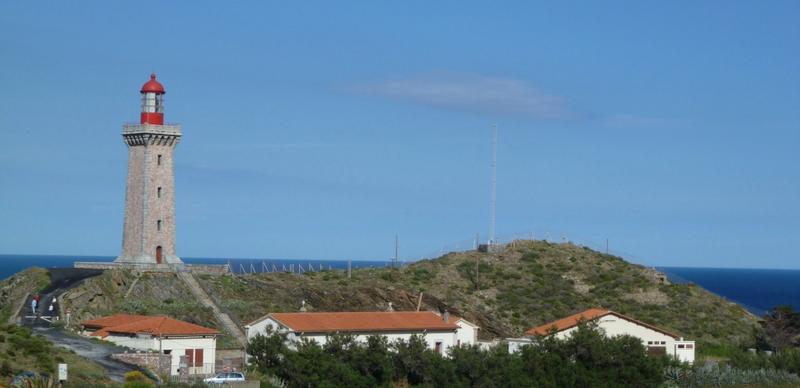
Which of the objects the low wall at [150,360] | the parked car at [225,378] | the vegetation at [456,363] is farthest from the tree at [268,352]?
the low wall at [150,360]

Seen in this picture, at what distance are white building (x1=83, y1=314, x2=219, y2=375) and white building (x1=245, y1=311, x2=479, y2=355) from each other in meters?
3.85

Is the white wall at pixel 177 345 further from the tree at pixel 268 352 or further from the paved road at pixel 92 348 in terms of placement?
the tree at pixel 268 352

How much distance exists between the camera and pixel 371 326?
7050 centimetres

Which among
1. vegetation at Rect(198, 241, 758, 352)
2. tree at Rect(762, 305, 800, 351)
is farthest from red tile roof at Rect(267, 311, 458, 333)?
tree at Rect(762, 305, 800, 351)

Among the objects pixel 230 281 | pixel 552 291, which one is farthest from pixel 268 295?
pixel 552 291

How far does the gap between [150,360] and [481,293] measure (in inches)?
1903

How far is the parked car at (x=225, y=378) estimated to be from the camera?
5566 centimetres

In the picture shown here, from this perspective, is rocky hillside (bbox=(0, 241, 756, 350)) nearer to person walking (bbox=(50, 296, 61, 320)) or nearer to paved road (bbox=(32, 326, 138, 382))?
person walking (bbox=(50, 296, 61, 320))

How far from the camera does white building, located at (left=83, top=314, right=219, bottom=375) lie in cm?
6162

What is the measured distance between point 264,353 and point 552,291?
49.4 m

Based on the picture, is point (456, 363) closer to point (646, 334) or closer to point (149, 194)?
point (646, 334)

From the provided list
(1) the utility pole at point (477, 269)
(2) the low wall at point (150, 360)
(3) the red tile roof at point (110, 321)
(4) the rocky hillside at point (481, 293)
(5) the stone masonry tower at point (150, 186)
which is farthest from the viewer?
(1) the utility pole at point (477, 269)

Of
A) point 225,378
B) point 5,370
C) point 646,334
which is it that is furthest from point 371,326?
point 5,370

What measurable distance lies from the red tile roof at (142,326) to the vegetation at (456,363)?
406 cm
